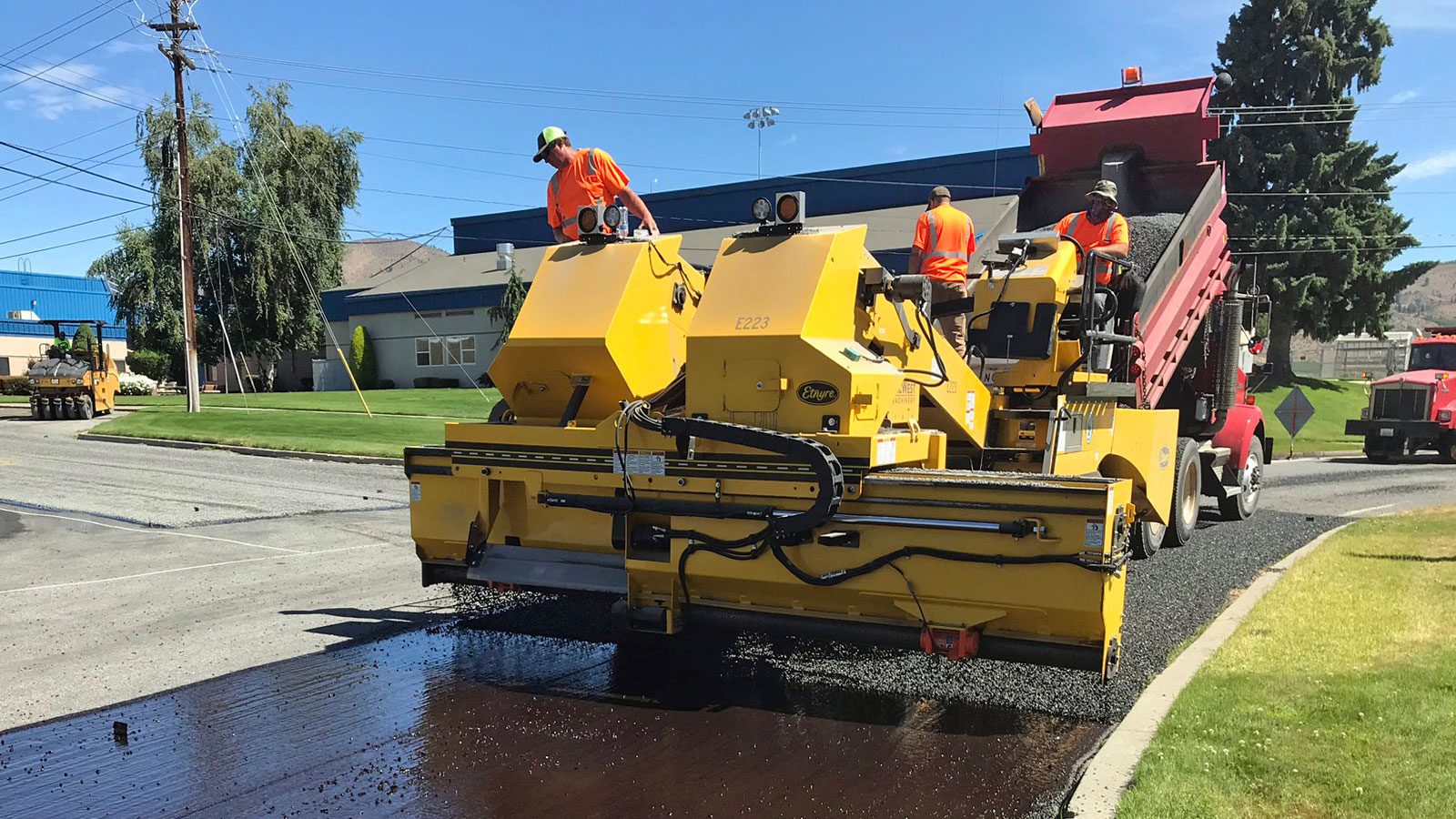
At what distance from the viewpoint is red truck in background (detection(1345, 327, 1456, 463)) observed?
23.2 metres

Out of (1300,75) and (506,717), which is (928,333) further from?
(1300,75)

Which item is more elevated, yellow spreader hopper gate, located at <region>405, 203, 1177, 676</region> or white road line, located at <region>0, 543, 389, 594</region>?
yellow spreader hopper gate, located at <region>405, 203, 1177, 676</region>

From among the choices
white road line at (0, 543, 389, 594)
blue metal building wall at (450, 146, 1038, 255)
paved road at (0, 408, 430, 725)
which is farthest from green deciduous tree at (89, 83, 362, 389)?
white road line at (0, 543, 389, 594)

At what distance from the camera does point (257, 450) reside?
18625 mm

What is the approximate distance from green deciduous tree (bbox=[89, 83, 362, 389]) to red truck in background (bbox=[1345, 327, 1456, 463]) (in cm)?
3282

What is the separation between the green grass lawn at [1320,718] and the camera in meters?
3.75

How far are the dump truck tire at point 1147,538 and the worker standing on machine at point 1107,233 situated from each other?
177cm

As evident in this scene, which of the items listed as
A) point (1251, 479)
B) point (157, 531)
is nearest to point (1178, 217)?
point (1251, 479)

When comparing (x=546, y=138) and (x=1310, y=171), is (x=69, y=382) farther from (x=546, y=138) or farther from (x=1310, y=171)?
(x=1310, y=171)

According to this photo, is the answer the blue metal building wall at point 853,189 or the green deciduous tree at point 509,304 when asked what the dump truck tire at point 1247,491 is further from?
the green deciduous tree at point 509,304

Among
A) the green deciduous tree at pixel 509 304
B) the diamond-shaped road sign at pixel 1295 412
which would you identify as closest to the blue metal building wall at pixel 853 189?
the green deciduous tree at pixel 509 304

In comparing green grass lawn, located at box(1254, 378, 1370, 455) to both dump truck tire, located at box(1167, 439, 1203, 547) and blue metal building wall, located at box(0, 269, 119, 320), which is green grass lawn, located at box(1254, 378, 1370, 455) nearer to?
dump truck tire, located at box(1167, 439, 1203, 547)

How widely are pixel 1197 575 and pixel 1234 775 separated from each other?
4633 millimetres

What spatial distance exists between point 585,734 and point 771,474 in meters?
1.50
